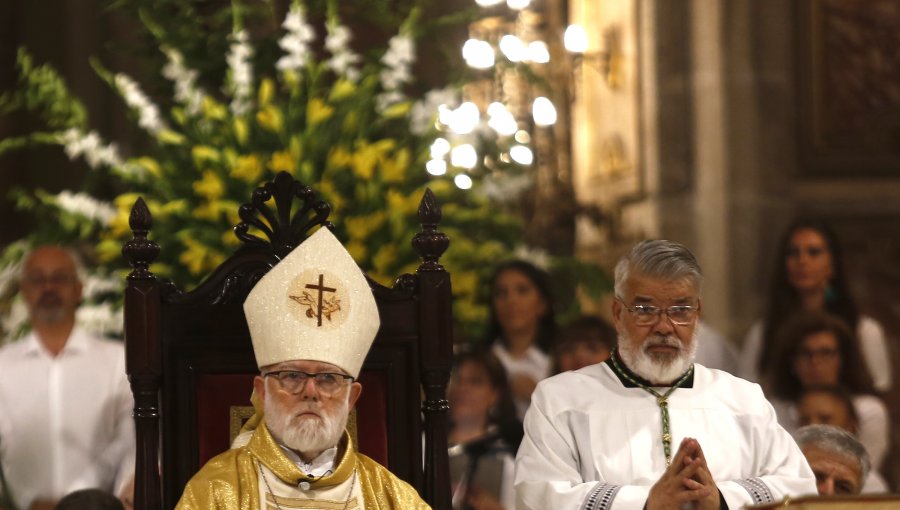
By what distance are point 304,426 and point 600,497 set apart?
Answer: 2.47 ft

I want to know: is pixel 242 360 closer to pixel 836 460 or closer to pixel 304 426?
pixel 304 426

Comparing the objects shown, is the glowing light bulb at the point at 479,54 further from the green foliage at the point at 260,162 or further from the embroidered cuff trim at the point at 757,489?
the embroidered cuff trim at the point at 757,489

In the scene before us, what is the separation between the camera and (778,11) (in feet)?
31.6

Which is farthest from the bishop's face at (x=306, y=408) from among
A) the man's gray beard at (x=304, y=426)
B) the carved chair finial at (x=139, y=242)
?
the carved chair finial at (x=139, y=242)

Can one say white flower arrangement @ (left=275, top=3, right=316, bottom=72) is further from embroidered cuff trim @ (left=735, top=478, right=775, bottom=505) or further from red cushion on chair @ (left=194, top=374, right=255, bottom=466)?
embroidered cuff trim @ (left=735, top=478, right=775, bottom=505)

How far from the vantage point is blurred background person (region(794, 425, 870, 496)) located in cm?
495

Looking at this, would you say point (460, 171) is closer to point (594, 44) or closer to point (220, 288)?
point (220, 288)

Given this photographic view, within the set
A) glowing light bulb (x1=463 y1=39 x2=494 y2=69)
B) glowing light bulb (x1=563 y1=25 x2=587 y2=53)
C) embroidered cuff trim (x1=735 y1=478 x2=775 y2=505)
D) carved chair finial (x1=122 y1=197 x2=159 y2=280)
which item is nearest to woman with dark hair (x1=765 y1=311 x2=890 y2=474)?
embroidered cuff trim (x1=735 y1=478 x2=775 y2=505)

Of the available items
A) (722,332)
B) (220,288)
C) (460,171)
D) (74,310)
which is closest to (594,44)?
(722,332)

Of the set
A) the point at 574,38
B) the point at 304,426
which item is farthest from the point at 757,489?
the point at 574,38

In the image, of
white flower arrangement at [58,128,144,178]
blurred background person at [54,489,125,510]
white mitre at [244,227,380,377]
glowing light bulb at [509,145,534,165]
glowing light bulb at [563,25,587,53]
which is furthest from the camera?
glowing light bulb at [563,25,587,53]

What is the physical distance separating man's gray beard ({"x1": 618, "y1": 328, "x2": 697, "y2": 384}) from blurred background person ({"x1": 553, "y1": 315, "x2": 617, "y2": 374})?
1.49 meters

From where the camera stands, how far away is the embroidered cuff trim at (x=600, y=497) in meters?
4.21

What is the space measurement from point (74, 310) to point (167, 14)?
1160 mm
